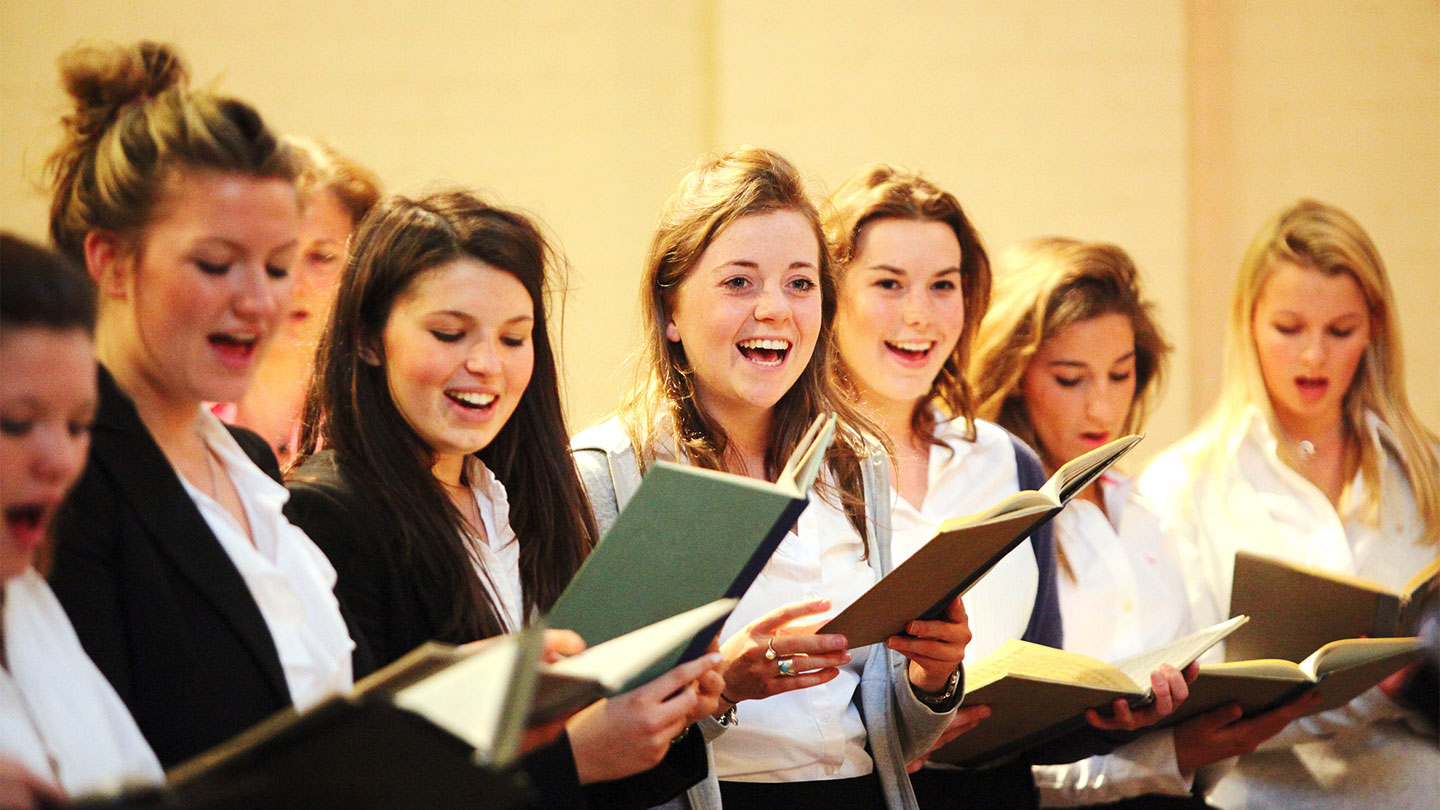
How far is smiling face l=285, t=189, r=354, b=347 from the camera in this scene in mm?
2646

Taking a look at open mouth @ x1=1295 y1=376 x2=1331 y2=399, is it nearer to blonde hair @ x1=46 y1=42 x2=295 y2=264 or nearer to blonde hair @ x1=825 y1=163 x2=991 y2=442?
blonde hair @ x1=825 y1=163 x2=991 y2=442

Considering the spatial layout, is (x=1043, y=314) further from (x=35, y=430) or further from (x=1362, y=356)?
(x=35, y=430)

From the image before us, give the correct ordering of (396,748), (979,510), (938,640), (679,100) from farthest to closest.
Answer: (679,100) → (979,510) → (938,640) → (396,748)

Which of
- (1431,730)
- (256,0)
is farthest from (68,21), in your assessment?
(1431,730)

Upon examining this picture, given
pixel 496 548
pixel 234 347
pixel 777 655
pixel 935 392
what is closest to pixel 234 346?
pixel 234 347

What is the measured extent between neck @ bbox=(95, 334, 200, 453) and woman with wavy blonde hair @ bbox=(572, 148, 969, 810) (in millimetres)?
782

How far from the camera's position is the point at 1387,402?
3043mm

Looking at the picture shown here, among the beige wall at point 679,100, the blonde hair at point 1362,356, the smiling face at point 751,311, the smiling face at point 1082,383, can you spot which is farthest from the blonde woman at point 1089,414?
the beige wall at point 679,100

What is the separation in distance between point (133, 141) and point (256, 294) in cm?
19

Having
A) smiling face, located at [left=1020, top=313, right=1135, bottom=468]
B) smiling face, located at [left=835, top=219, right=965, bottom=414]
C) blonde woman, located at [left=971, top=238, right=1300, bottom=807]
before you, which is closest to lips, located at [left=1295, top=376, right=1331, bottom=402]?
blonde woman, located at [left=971, top=238, right=1300, bottom=807]

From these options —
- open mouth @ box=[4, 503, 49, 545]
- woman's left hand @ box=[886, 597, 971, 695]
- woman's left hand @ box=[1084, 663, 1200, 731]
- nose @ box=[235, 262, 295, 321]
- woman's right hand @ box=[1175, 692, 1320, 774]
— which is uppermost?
nose @ box=[235, 262, 295, 321]

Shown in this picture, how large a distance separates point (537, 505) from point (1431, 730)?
198 cm

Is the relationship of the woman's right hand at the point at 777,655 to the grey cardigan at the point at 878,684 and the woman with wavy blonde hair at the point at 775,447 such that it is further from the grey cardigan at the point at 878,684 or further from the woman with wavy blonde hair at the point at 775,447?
the grey cardigan at the point at 878,684

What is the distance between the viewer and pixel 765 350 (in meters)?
2.19
